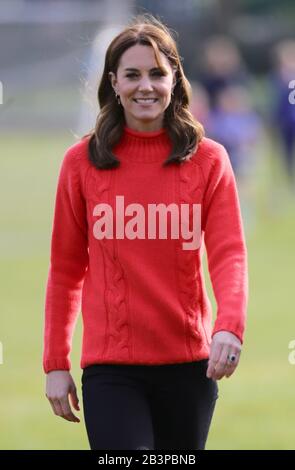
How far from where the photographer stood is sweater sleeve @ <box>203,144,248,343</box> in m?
4.38

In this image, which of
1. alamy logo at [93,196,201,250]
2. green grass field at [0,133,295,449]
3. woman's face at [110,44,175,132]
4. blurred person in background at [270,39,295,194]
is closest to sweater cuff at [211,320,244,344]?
alamy logo at [93,196,201,250]

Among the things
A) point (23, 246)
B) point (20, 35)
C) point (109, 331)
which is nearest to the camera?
point (109, 331)

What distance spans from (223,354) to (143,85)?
861mm

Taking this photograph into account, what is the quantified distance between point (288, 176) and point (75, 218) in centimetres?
1816

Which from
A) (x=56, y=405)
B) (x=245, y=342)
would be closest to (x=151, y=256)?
(x=56, y=405)

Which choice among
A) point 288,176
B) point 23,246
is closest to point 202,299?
point 23,246

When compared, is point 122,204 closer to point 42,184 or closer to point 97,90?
point 97,90

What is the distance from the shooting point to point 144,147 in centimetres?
449

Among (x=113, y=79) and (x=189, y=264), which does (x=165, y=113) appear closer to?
(x=113, y=79)

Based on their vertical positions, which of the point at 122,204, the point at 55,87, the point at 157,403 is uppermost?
the point at 55,87

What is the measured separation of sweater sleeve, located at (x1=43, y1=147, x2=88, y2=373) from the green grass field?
2.51 meters

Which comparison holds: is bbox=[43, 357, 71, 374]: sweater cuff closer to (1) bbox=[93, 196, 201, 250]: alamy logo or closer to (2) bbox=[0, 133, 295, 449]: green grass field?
(1) bbox=[93, 196, 201, 250]: alamy logo

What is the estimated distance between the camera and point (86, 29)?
68.3 feet

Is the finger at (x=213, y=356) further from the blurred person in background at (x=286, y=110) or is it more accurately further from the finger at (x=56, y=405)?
the blurred person in background at (x=286, y=110)
